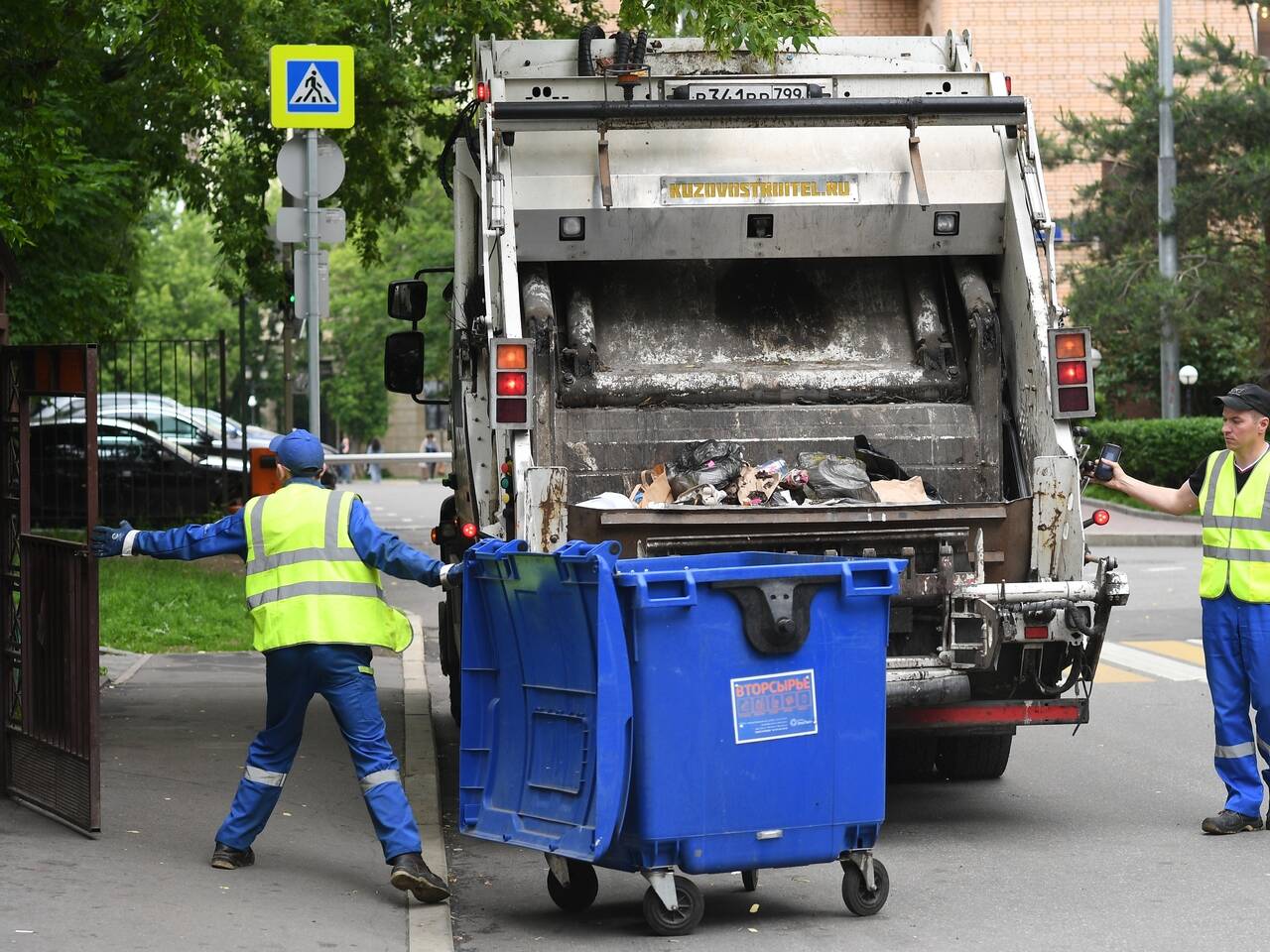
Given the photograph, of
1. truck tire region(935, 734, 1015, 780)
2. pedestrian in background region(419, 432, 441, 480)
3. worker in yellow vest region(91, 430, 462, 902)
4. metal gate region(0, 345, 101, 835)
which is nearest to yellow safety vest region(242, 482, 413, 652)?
worker in yellow vest region(91, 430, 462, 902)

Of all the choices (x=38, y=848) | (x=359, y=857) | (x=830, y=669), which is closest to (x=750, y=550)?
(x=830, y=669)

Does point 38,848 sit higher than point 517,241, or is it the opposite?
point 517,241

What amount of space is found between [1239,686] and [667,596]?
2961 mm

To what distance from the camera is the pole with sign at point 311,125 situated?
33.9 ft

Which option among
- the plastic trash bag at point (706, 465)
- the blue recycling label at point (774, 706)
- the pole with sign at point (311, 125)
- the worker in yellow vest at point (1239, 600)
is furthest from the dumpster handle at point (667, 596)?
the pole with sign at point (311, 125)

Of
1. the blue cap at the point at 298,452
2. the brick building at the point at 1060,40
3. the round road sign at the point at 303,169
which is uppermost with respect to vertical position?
the brick building at the point at 1060,40

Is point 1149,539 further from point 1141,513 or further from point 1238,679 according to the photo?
point 1238,679

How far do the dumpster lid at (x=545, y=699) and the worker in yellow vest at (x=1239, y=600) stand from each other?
2.75m

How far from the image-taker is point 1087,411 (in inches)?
300

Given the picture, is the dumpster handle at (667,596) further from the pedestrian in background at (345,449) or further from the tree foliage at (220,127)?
the pedestrian in background at (345,449)

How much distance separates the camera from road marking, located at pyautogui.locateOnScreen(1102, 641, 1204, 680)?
12219 mm

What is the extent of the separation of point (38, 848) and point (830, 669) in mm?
2648

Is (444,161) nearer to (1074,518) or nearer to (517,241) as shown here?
(517,241)

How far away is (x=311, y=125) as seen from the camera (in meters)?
10.3
